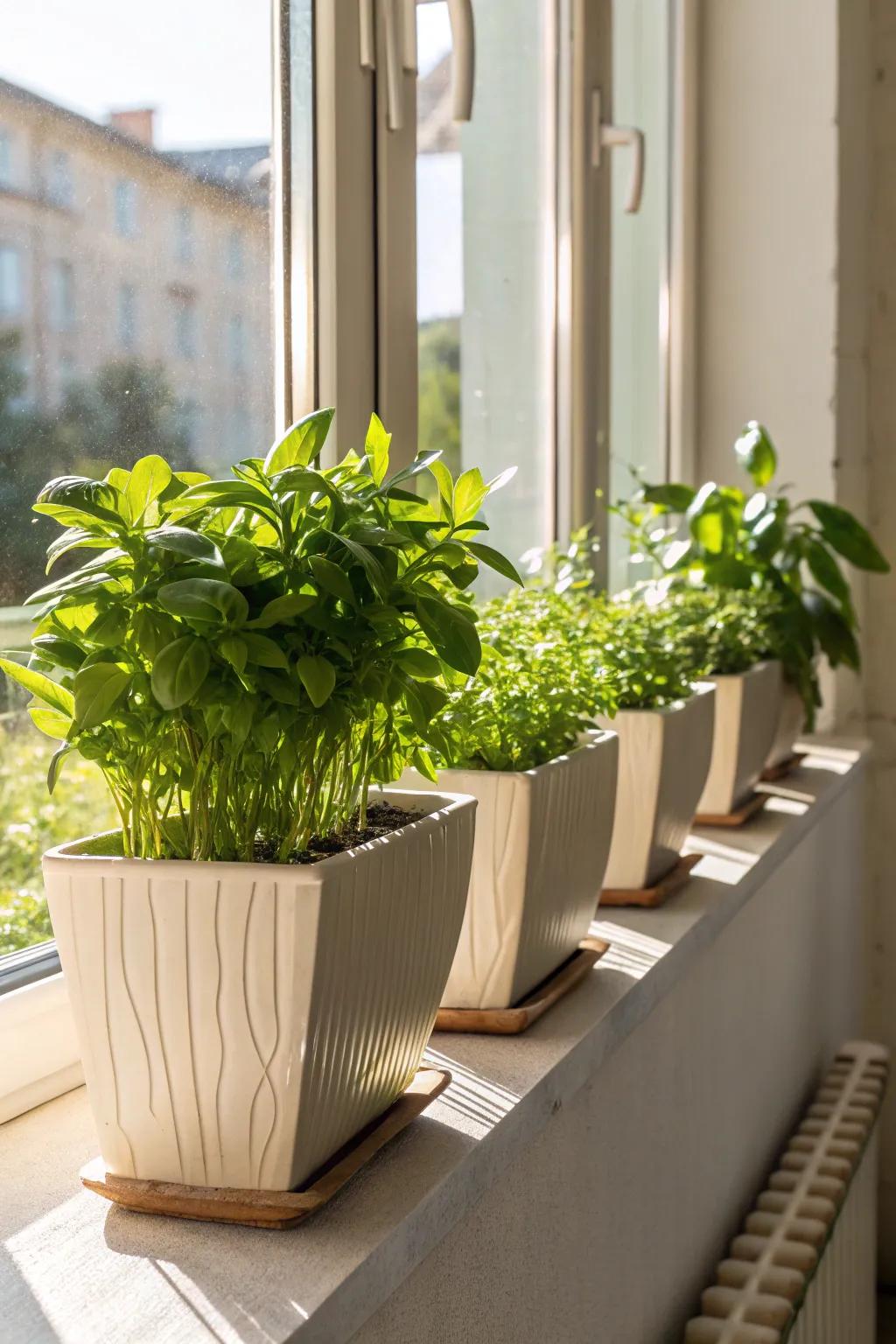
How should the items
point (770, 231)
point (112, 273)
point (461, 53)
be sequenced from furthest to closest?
1. point (770, 231)
2. point (461, 53)
3. point (112, 273)

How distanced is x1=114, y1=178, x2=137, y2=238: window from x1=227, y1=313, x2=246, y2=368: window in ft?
0.47

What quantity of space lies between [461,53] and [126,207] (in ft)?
1.44

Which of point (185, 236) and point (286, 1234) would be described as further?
point (185, 236)

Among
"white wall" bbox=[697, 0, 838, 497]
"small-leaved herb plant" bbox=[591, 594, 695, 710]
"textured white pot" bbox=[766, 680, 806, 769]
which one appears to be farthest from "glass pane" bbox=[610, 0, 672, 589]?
"small-leaved herb plant" bbox=[591, 594, 695, 710]

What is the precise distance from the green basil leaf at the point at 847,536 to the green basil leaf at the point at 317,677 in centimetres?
158

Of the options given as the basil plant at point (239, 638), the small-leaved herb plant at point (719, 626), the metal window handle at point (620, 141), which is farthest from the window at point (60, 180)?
the metal window handle at point (620, 141)

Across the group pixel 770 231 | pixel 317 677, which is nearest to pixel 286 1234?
pixel 317 677

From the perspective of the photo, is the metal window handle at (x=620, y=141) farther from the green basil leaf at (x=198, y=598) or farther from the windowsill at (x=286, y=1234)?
the green basil leaf at (x=198, y=598)

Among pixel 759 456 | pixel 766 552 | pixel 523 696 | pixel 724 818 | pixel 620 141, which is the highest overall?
pixel 620 141

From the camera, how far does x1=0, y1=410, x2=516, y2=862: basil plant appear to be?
2.06 feet

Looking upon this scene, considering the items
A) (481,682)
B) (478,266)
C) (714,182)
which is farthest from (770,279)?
(481,682)

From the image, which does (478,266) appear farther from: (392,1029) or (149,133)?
(392,1029)

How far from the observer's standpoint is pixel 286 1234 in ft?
2.19

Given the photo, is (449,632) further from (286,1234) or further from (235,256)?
(235,256)
